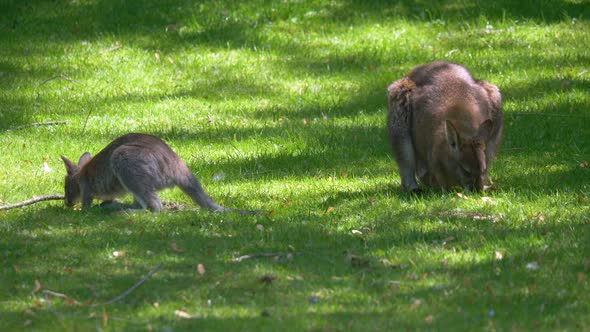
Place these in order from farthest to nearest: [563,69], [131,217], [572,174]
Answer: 1. [563,69]
2. [572,174]
3. [131,217]

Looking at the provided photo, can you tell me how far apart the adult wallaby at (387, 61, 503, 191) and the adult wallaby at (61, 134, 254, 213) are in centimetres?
212

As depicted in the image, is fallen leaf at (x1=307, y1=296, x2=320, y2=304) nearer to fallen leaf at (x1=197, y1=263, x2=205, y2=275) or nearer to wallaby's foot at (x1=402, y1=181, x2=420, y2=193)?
fallen leaf at (x1=197, y1=263, x2=205, y2=275)

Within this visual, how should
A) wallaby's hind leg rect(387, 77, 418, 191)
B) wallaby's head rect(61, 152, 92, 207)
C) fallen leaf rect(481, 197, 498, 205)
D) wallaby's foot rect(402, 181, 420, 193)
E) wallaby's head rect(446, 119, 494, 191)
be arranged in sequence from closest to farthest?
fallen leaf rect(481, 197, 498, 205) → wallaby's head rect(446, 119, 494, 191) → wallaby's head rect(61, 152, 92, 207) → wallaby's foot rect(402, 181, 420, 193) → wallaby's hind leg rect(387, 77, 418, 191)

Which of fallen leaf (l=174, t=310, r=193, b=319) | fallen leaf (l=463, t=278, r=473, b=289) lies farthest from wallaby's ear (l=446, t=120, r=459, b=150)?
fallen leaf (l=174, t=310, r=193, b=319)

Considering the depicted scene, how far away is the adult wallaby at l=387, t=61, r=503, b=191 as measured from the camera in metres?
9.38

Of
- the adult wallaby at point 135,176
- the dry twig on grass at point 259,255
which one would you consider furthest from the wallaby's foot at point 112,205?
the dry twig on grass at point 259,255

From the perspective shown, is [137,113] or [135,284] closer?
[135,284]

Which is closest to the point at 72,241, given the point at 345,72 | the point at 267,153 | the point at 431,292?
the point at 431,292

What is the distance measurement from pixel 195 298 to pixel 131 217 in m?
2.38

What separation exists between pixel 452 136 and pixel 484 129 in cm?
38

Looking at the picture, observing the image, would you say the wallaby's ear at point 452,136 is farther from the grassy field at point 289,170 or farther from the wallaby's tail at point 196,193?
the wallaby's tail at point 196,193

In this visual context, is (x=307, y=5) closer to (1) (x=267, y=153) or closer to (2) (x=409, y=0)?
(2) (x=409, y=0)

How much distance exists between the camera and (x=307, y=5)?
54.7 ft

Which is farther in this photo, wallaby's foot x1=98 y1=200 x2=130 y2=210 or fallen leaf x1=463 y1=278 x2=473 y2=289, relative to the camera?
wallaby's foot x1=98 y1=200 x2=130 y2=210
